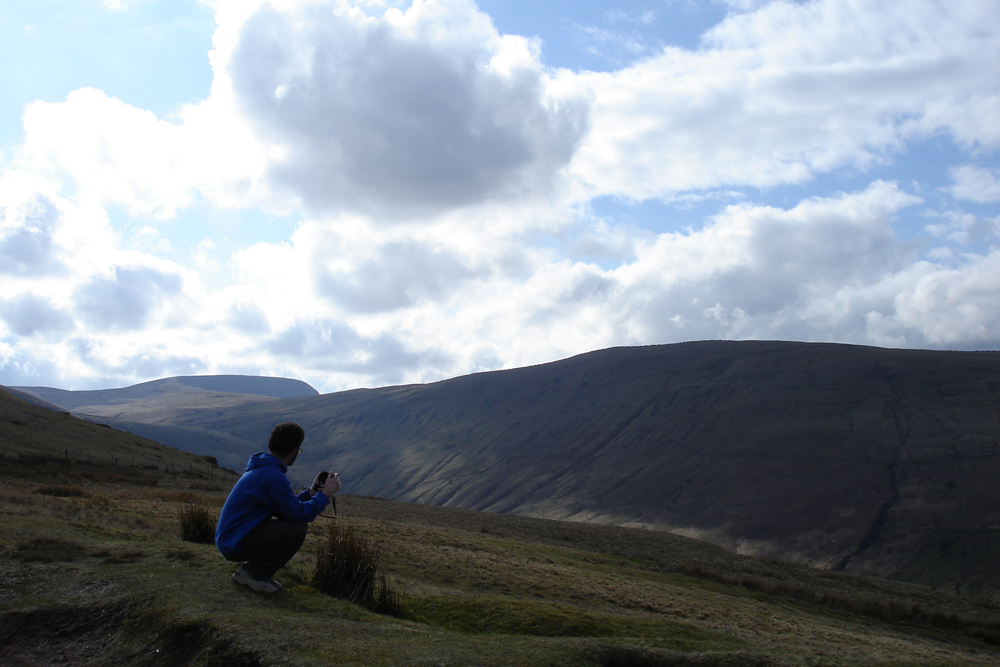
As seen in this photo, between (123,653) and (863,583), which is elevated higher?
(123,653)

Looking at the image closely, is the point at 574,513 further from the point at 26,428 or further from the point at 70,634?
the point at 70,634

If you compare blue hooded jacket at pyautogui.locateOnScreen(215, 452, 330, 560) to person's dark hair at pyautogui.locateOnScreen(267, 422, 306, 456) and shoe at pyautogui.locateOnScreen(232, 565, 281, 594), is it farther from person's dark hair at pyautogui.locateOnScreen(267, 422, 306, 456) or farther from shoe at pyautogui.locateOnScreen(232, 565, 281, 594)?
shoe at pyautogui.locateOnScreen(232, 565, 281, 594)

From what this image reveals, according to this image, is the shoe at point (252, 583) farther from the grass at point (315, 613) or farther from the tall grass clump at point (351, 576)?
the tall grass clump at point (351, 576)

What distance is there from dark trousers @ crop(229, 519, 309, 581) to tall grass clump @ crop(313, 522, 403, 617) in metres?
1.08

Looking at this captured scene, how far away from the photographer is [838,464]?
3378 inches

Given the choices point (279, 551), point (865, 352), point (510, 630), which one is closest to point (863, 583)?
point (510, 630)

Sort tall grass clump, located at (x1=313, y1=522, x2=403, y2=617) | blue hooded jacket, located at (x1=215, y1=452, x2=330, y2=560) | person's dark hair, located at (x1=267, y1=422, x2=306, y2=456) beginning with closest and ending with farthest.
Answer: blue hooded jacket, located at (x1=215, y1=452, x2=330, y2=560)
person's dark hair, located at (x1=267, y1=422, x2=306, y2=456)
tall grass clump, located at (x1=313, y1=522, x2=403, y2=617)

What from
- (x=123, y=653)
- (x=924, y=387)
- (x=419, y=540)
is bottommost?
(x=419, y=540)

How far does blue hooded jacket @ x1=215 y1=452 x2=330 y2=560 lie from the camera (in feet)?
22.9

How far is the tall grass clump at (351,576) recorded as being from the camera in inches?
327

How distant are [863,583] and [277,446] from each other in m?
38.8

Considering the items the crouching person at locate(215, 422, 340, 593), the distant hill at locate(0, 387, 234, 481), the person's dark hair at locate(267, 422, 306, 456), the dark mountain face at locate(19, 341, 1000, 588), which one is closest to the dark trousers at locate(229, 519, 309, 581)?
the crouching person at locate(215, 422, 340, 593)

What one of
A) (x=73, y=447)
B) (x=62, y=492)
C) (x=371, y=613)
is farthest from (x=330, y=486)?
(x=73, y=447)

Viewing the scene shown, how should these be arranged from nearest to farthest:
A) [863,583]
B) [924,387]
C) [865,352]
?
[863,583] → [924,387] → [865,352]
